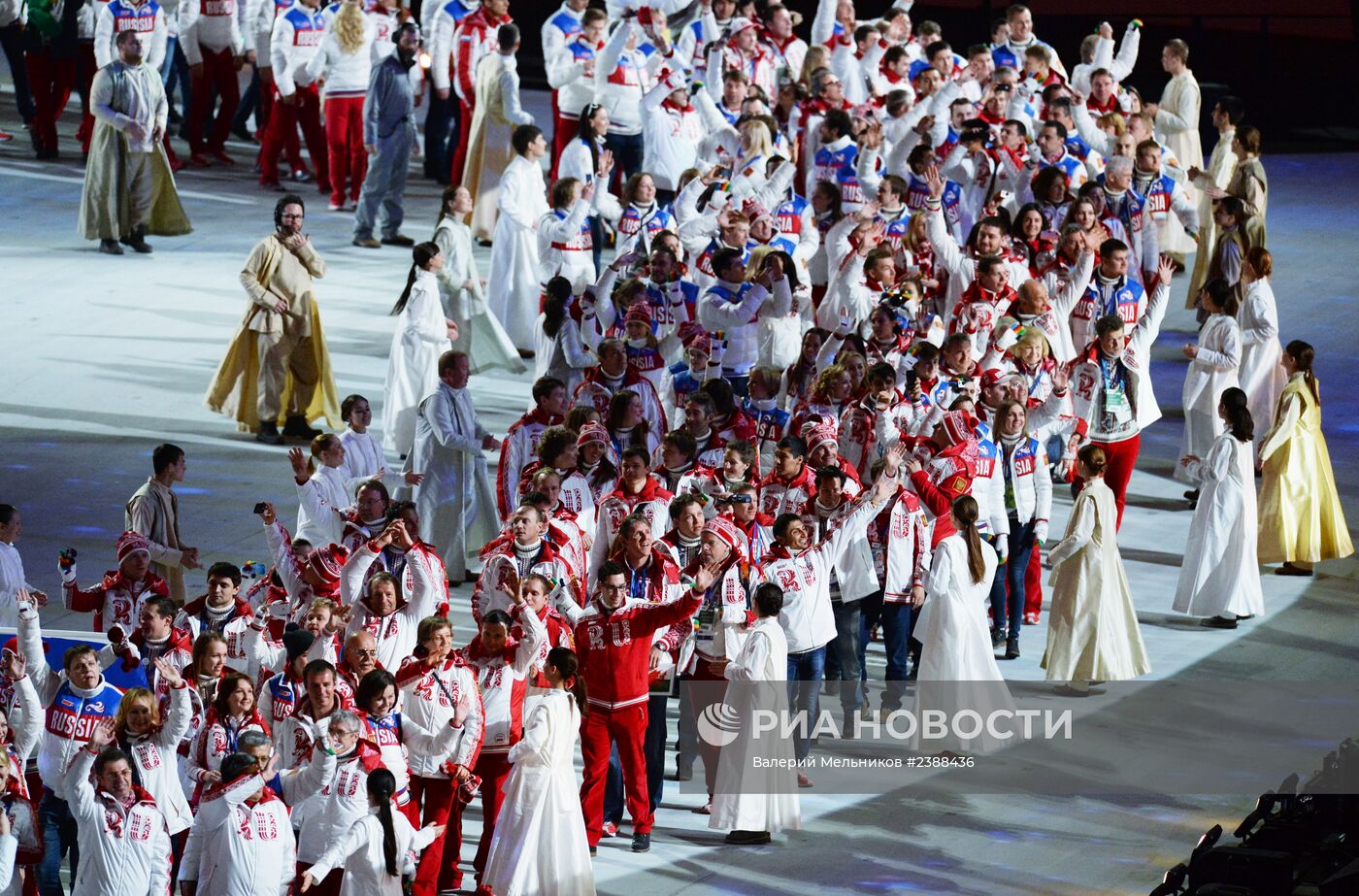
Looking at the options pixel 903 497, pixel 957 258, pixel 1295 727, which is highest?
pixel 957 258

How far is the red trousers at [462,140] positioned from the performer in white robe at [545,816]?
38.1 ft

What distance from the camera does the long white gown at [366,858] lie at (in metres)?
9.11

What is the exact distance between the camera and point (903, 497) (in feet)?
38.2

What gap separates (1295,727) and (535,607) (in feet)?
13.8

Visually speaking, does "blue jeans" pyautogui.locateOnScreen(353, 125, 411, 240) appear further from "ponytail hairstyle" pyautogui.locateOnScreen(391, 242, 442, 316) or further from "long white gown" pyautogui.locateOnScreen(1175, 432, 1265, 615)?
"long white gown" pyautogui.locateOnScreen(1175, 432, 1265, 615)

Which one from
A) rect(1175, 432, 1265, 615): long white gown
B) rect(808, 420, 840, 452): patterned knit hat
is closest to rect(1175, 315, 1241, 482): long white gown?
rect(1175, 432, 1265, 615): long white gown

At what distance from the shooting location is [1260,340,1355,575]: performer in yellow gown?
→ 13.9 m

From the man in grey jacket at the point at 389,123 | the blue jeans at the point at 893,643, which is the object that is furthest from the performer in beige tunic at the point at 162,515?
the man in grey jacket at the point at 389,123

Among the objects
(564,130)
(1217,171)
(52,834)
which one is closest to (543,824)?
(52,834)

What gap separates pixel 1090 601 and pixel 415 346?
4.84 metres

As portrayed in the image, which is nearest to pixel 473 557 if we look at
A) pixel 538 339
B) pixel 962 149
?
pixel 538 339

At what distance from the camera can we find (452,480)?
13203 mm

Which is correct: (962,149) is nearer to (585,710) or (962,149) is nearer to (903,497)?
(903,497)

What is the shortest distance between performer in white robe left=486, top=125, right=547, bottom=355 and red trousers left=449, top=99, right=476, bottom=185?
3.60 meters
